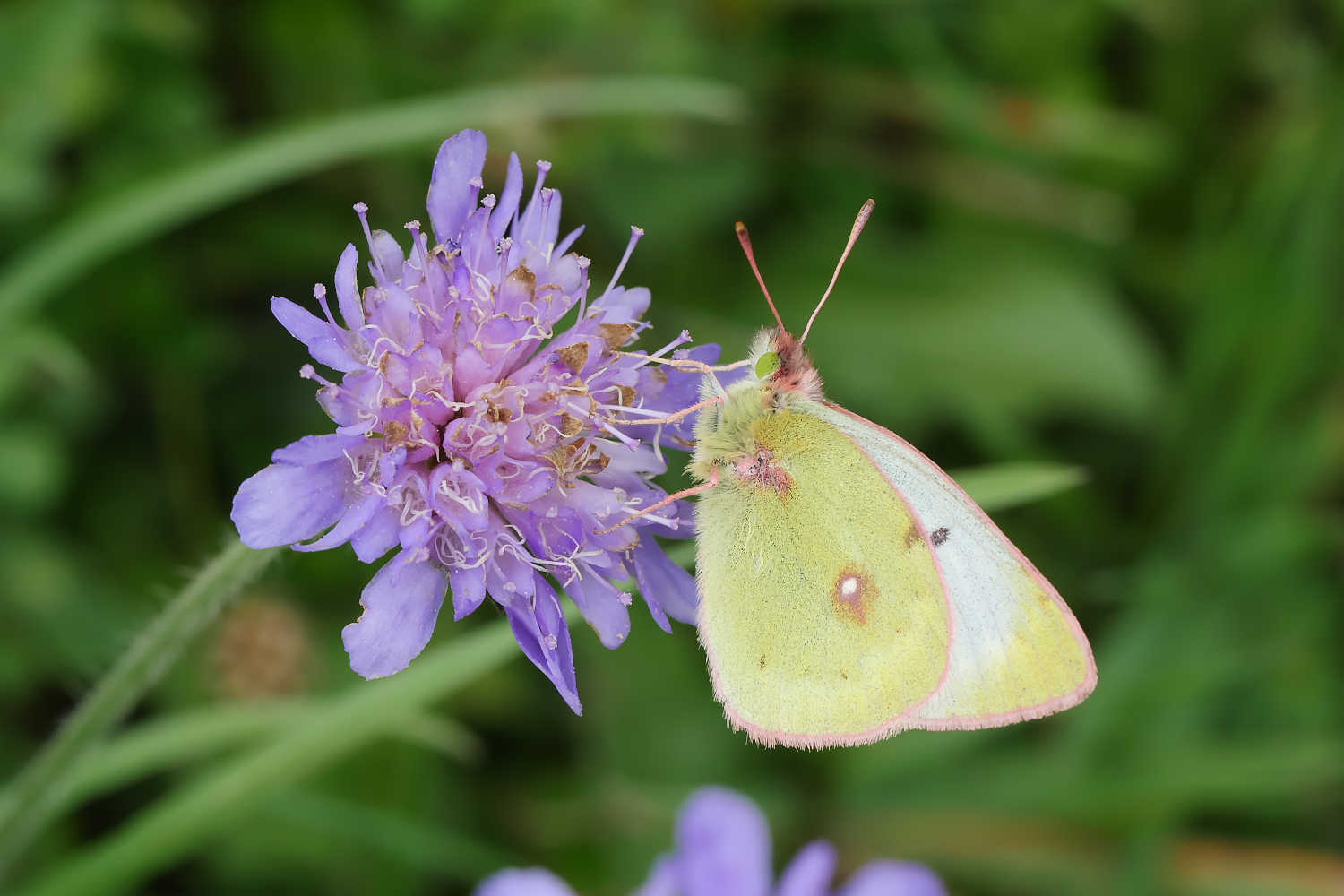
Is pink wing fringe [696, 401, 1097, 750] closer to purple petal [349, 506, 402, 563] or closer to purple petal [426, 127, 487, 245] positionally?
purple petal [349, 506, 402, 563]

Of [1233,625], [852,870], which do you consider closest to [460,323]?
[852,870]

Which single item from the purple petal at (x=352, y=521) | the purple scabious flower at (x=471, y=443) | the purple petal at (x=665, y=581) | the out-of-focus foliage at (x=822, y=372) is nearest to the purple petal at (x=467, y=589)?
the purple scabious flower at (x=471, y=443)

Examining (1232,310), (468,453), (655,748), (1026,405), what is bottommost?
(655,748)

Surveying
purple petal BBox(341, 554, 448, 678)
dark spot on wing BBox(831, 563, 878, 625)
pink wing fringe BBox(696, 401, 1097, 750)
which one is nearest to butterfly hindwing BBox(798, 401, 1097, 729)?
pink wing fringe BBox(696, 401, 1097, 750)

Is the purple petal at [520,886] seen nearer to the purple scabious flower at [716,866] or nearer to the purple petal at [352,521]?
the purple scabious flower at [716,866]

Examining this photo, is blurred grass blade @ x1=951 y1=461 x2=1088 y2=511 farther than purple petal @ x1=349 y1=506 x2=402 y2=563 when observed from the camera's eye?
Yes

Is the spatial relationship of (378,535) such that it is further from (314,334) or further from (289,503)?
(314,334)

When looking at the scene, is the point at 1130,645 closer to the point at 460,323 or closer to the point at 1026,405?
the point at 1026,405
